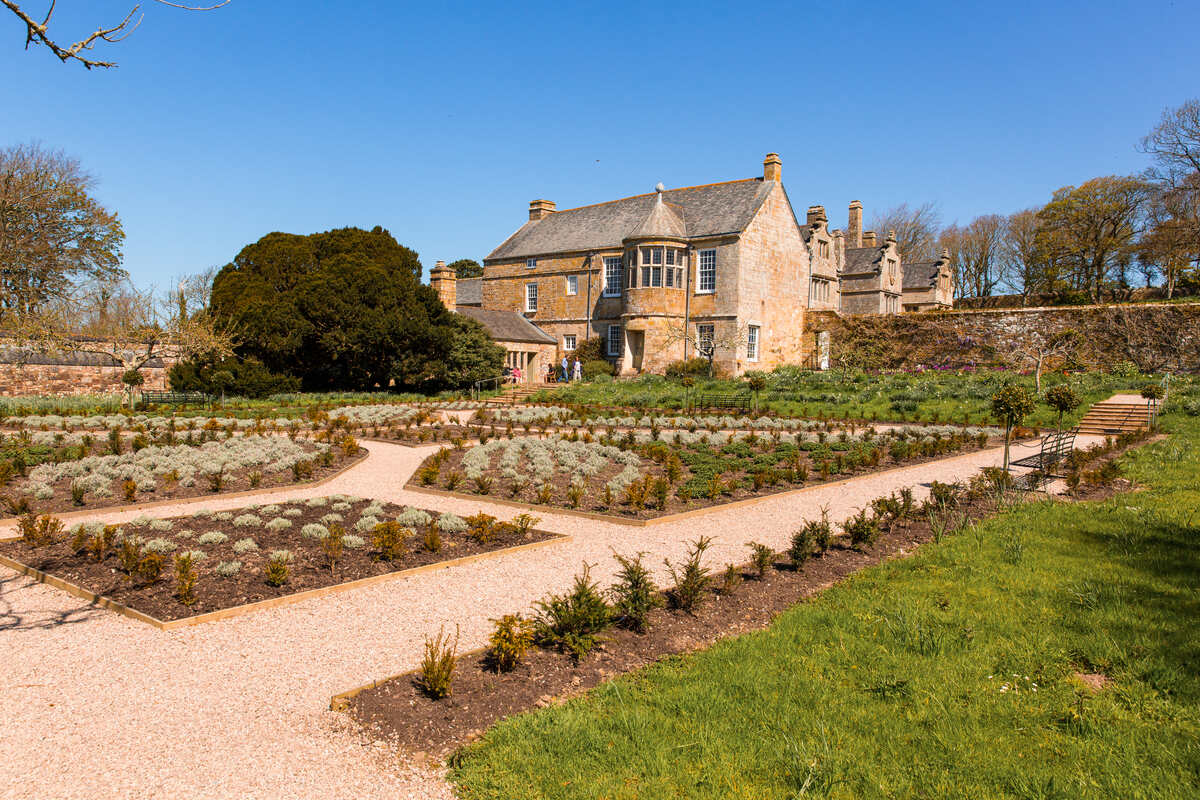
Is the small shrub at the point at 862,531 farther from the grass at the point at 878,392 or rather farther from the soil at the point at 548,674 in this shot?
the grass at the point at 878,392

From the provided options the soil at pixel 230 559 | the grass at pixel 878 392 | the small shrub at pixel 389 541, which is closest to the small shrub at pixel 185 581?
the soil at pixel 230 559

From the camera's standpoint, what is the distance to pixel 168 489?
36.5 ft

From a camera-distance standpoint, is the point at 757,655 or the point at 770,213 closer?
the point at 757,655

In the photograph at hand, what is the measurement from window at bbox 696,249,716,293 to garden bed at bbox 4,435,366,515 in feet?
78.9

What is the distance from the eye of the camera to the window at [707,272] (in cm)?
3556

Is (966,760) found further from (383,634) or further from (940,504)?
(940,504)

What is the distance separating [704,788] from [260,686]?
325 cm

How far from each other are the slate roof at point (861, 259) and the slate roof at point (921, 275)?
5946 millimetres

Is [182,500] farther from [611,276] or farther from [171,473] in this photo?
[611,276]

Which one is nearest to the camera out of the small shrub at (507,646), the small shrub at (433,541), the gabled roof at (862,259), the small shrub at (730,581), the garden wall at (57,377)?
the small shrub at (507,646)

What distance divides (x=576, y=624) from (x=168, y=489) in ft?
28.9

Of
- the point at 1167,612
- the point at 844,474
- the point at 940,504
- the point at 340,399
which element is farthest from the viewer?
the point at 340,399

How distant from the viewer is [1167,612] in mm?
5727

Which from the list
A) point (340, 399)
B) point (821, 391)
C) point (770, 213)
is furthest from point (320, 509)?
point (770, 213)
